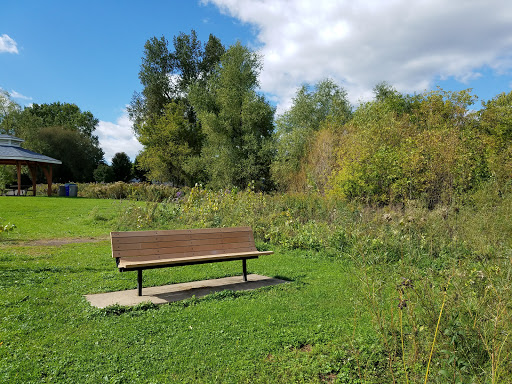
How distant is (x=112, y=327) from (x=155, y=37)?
35741 millimetres

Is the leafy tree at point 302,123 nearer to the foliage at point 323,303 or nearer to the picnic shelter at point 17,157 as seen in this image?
the foliage at point 323,303

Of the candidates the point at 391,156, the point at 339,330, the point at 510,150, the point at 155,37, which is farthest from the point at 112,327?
the point at 155,37

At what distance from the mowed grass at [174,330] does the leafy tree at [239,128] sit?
730 inches

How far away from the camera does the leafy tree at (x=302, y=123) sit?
21250 mm

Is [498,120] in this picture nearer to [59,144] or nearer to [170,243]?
[170,243]

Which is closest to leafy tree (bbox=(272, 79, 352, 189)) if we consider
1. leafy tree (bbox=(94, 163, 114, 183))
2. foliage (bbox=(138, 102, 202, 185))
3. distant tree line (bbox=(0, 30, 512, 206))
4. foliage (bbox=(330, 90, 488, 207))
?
distant tree line (bbox=(0, 30, 512, 206))

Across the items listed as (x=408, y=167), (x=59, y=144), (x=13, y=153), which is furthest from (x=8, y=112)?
(x=408, y=167)

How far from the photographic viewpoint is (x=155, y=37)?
3506cm

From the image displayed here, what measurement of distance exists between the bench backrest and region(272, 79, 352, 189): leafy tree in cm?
1023

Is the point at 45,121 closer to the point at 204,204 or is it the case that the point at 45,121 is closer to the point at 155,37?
the point at 155,37

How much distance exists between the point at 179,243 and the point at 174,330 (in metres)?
1.90

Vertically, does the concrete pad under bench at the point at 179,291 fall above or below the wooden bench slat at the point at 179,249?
below

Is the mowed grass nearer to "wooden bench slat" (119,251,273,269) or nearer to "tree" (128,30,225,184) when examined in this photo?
"wooden bench slat" (119,251,273,269)

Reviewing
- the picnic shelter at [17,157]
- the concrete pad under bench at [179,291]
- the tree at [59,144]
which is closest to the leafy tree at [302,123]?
the concrete pad under bench at [179,291]
